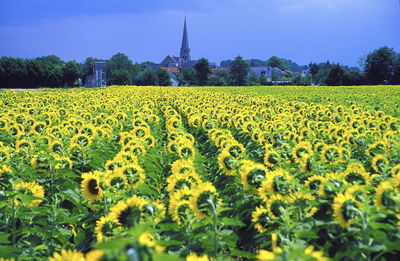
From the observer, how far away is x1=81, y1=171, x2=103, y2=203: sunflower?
404 centimetres

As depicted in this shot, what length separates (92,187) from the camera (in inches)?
162

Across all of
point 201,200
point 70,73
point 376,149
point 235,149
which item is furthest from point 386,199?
point 70,73

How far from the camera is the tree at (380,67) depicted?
2574 inches

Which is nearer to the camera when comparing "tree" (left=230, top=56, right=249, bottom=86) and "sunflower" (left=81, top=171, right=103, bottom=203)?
"sunflower" (left=81, top=171, right=103, bottom=203)

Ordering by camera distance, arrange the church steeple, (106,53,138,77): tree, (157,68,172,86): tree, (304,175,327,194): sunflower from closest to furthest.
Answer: (304,175,327,194): sunflower, (157,68,172,86): tree, (106,53,138,77): tree, the church steeple

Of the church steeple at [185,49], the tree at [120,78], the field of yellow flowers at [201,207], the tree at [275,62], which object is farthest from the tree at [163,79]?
the church steeple at [185,49]

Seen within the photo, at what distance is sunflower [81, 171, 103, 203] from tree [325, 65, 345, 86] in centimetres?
6594

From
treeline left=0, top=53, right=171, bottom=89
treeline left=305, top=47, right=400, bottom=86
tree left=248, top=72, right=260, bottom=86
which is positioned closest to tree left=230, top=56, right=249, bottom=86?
tree left=248, top=72, right=260, bottom=86

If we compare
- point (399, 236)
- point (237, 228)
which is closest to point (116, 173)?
point (237, 228)

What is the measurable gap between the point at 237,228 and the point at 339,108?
11.1 m

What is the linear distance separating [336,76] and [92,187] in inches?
2638

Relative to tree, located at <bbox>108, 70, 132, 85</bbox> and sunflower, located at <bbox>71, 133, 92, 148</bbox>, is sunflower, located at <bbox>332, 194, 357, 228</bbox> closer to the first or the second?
sunflower, located at <bbox>71, 133, 92, 148</bbox>

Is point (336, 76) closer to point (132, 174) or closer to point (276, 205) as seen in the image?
point (132, 174)

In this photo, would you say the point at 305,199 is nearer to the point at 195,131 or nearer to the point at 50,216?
the point at 50,216
